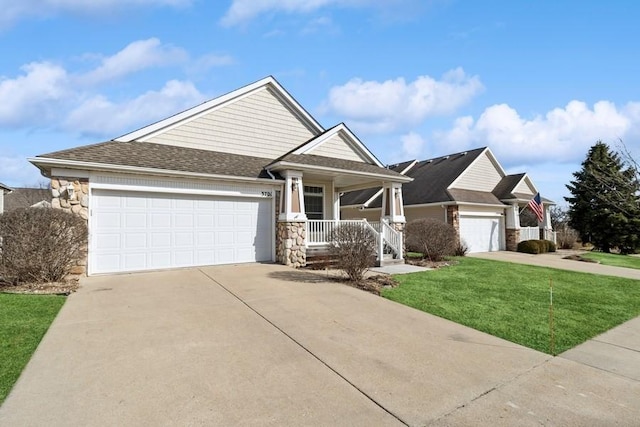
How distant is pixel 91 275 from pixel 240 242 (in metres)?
4.34

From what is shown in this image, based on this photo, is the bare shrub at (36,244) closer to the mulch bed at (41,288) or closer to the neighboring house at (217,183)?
the mulch bed at (41,288)

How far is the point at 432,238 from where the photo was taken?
13.8 metres

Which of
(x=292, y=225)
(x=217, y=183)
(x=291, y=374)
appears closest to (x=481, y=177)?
(x=292, y=225)

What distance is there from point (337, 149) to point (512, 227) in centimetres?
1387

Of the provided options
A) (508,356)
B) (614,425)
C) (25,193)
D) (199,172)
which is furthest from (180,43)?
(25,193)

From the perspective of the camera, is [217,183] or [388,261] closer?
[217,183]

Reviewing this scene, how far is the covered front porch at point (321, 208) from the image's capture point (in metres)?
11.8

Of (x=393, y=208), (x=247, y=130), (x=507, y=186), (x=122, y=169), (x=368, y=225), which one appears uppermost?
(x=247, y=130)

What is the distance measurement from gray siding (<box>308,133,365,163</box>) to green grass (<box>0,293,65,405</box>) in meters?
9.33

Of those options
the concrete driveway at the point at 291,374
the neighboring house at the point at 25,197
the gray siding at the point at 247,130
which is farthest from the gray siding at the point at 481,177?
the neighboring house at the point at 25,197

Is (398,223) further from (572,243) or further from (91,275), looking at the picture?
(572,243)

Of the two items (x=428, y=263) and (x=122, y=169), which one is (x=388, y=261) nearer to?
(x=428, y=263)

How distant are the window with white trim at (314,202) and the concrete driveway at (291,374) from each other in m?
8.72

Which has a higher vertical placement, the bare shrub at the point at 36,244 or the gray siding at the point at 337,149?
the gray siding at the point at 337,149
